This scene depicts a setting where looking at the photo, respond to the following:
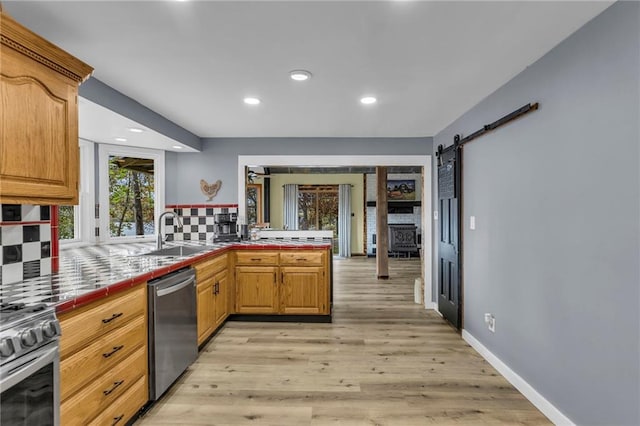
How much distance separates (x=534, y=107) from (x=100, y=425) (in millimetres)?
3026

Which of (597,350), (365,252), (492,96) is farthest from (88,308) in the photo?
(365,252)

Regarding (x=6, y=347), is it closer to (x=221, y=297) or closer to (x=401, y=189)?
(x=221, y=297)

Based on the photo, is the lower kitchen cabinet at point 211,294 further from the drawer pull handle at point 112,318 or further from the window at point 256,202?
the window at point 256,202

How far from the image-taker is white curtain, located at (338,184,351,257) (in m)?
9.35

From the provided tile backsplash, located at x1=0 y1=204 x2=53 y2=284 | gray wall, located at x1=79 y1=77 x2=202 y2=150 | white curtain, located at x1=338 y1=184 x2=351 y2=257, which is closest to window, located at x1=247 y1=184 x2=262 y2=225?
white curtain, located at x1=338 y1=184 x2=351 y2=257

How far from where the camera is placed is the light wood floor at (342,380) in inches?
79.3

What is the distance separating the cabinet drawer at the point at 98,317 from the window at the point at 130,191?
2.17 m

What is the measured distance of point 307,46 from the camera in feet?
6.25

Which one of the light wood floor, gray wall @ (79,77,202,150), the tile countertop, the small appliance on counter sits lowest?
the light wood floor

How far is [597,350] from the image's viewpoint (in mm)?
1658

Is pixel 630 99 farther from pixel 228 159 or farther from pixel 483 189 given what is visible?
pixel 228 159

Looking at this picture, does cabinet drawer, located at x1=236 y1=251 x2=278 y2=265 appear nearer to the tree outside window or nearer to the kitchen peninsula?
the kitchen peninsula

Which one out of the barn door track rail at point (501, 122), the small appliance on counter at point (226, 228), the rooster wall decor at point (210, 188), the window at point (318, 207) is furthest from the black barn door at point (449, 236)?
the window at point (318, 207)

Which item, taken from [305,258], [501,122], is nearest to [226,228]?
[305,258]
